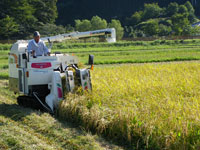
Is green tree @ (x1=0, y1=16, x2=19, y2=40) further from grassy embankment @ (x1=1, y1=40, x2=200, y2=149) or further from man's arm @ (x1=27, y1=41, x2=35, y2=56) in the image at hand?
grassy embankment @ (x1=1, y1=40, x2=200, y2=149)

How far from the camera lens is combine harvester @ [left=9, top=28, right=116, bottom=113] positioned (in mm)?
8492

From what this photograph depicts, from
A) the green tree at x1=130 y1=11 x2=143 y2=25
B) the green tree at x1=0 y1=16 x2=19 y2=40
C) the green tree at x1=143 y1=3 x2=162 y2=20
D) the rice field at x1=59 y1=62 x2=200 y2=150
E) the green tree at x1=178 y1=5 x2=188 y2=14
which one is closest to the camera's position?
the rice field at x1=59 y1=62 x2=200 y2=150

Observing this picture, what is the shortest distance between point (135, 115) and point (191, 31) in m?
73.3

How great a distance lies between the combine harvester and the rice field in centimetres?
43

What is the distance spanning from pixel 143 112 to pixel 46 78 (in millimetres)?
3412

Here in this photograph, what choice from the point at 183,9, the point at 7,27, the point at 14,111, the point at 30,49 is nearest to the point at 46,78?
the point at 30,49

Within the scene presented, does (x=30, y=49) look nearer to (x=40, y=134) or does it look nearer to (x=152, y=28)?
(x=40, y=134)

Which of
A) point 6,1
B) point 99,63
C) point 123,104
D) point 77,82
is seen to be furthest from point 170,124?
point 6,1

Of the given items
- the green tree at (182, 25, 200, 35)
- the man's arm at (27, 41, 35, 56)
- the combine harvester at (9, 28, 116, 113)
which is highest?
the green tree at (182, 25, 200, 35)

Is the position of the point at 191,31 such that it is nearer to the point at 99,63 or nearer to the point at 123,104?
the point at 99,63

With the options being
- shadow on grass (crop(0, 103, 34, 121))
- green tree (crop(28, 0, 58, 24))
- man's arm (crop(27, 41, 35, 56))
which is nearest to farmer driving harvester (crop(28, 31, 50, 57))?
man's arm (crop(27, 41, 35, 56))

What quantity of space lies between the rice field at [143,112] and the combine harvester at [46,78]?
0.43 metres

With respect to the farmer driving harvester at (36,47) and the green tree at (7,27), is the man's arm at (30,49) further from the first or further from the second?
the green tree at (7,27)

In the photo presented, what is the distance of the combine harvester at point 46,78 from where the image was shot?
27.9 ft
